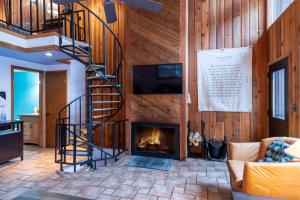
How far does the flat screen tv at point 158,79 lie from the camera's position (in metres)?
4.08

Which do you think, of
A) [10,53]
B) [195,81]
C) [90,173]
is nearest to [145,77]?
[195,81]

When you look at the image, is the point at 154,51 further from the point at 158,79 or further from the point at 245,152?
the point at 245,152

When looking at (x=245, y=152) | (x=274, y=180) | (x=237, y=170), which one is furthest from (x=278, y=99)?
(x=274, y=180)

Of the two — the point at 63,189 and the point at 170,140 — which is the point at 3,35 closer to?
the point at 63,189

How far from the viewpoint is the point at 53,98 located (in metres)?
5.36

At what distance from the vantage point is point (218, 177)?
3221 mm

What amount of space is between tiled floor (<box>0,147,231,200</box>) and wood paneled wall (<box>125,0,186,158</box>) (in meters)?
0.78

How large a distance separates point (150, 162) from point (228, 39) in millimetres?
3244

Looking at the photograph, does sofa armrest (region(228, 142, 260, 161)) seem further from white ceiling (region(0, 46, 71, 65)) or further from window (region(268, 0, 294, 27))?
white ceiling (region(0, 46, 71, 65))

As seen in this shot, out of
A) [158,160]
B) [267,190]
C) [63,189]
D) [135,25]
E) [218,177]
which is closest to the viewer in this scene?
[267,190]

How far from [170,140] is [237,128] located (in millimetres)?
1557

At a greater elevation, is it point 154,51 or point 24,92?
point 154,51

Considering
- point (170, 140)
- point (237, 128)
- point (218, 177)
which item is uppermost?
point (237, 128)

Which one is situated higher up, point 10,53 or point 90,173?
point 10,53
